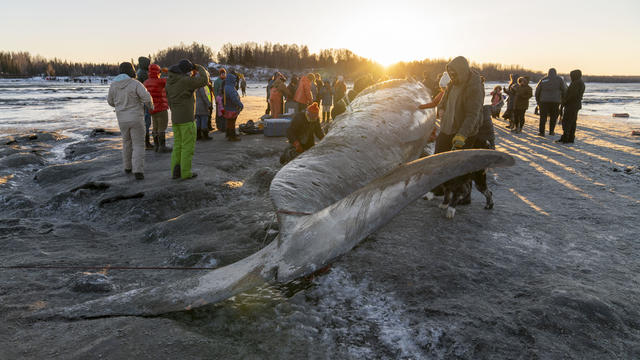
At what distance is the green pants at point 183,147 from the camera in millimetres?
6152

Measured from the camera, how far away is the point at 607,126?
565 inches

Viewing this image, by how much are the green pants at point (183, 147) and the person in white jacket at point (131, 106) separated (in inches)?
25.0

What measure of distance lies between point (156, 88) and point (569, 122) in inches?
434

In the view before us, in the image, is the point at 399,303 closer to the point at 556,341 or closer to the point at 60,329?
the point at 556,341

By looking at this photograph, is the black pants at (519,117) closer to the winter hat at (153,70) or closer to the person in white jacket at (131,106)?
the winter hat at (153,70)

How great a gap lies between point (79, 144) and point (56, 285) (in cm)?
881

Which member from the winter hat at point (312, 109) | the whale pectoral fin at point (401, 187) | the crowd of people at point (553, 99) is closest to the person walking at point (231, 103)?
the winter hat at point (312, 109)

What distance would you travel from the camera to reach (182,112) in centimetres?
614

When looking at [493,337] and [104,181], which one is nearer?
[493,337]

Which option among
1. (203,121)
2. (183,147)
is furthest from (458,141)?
(203,121)

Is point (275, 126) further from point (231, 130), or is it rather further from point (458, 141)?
point (458, 141)

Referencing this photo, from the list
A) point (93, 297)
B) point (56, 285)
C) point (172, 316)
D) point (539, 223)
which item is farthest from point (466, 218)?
point (56, 285)

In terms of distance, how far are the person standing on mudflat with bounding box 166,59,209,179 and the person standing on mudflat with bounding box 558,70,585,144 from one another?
32.0ft

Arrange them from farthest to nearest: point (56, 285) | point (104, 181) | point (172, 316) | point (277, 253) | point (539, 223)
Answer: point (104, 181), point (539, 223), point (56, 285), point (172, 316), point (277, 253)
